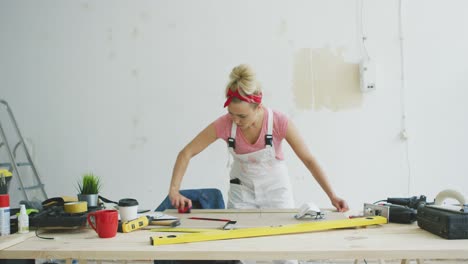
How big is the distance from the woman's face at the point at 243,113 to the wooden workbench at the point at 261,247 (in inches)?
31.1

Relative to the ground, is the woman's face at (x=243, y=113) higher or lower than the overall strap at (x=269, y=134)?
higher

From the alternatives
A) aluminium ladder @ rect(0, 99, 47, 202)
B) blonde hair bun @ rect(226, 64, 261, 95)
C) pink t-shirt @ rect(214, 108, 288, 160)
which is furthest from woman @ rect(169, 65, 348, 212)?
A: aluminium ladder @ rect(0, 99, 47, 202)

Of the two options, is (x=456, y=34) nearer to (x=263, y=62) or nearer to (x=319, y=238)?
(x=263, y=62)

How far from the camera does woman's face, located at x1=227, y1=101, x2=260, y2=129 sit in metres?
1.93

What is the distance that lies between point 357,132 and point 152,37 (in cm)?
193

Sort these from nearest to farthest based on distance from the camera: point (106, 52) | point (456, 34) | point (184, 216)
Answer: point (184, 216) → point (456, 34) → point (106, 52)

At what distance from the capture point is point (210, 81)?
10.8 feet

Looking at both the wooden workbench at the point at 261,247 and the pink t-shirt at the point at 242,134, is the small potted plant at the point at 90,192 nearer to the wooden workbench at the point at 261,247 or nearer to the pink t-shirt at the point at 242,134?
the wooden workbench at the point at 261,247

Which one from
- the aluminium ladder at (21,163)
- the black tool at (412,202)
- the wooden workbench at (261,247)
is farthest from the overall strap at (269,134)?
the aluminium ladder at (21,163)

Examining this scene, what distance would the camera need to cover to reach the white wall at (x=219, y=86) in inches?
124

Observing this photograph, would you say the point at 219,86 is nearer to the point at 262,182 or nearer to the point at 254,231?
the point at 262,182

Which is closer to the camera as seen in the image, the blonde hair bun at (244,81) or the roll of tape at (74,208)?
the roll of tape at (74,208)

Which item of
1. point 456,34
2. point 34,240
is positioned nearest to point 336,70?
point 456,34

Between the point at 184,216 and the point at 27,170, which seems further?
the point at 27,170
